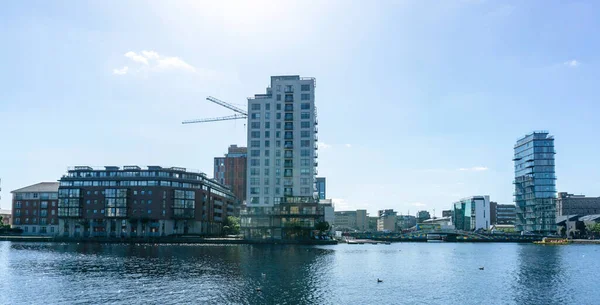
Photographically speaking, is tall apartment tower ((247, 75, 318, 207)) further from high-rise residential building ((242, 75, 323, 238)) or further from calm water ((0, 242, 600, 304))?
calm water ((0, 242, 600, 304))

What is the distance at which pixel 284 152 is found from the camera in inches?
7756

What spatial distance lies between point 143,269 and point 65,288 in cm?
2372

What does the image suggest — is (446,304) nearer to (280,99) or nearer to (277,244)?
(277,244)

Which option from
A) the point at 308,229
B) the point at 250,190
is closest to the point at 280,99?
the point at 250,190

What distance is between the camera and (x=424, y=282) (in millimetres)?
82875

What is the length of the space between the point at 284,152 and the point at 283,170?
763 cm

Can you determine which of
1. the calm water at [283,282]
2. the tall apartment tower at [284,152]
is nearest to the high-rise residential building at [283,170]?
the tall apartment tower at [284,152]

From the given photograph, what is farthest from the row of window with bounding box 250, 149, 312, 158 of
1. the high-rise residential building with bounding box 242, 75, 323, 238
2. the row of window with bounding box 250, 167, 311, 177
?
the row of window with bounding box 250, 167, 311, 177

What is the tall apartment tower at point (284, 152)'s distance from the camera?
639 feet

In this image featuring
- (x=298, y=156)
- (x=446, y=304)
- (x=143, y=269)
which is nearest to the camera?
(x=446, y=304)

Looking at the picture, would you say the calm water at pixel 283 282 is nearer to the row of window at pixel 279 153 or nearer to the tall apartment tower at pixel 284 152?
the tall apartment tower at pixel 284 152

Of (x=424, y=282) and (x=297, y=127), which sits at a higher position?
(x=297, y=127)

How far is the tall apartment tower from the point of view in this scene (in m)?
195

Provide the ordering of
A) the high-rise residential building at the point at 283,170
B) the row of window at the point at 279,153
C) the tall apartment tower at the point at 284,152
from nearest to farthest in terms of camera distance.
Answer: the high-rise residential building at the point at 283,170 < the tall apartment tower at the point at 284,152 < the row of window at the point at 279,153
